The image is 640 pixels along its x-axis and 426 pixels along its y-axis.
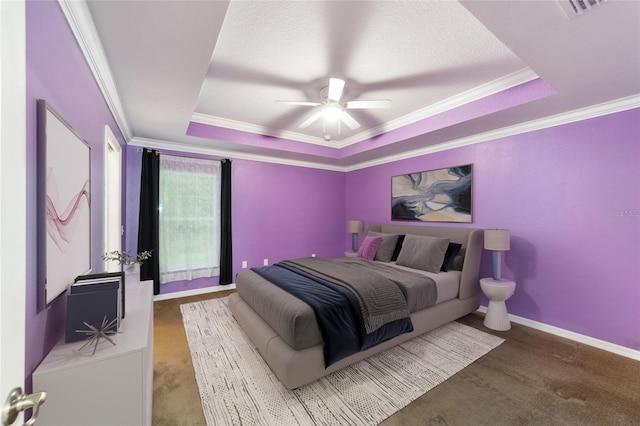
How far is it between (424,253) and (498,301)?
3.09 feet

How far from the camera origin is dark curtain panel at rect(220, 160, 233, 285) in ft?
14.2

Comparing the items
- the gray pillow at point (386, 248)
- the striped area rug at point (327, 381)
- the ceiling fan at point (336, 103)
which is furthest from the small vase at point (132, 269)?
the gray pillow at point (386, 248)

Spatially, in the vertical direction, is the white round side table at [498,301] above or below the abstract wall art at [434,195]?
below

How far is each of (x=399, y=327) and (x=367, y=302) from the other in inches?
18.5

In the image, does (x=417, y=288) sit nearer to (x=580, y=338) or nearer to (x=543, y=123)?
(x=580, y=338)

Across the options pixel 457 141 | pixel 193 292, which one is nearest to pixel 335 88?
pixel 457 141

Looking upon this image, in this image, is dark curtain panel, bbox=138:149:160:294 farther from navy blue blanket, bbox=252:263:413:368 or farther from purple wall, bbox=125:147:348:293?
navy blue blanket, bbox=252:263:413:368

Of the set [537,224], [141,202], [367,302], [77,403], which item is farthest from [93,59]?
[537,224]

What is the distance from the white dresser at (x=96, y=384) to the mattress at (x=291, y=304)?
0.98 meters

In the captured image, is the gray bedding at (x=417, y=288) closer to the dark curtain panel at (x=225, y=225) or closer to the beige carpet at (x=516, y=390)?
the beige carpet at (x=516, y=390)

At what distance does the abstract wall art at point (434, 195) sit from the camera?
3705 mm

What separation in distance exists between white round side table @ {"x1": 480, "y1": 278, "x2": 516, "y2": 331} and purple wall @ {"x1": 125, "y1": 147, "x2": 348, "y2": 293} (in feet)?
10.5

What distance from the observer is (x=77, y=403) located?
1.07 meters

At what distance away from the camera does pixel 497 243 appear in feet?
9.70
